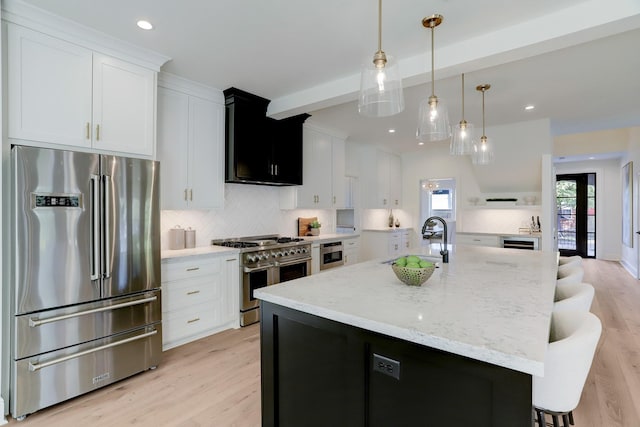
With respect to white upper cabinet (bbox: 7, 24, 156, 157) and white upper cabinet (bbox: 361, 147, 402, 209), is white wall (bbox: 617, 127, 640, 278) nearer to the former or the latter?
white upper cabinet (bbox: 361, 147, 402, 209)

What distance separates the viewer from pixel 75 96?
2.38 m

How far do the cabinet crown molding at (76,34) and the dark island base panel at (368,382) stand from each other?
2.36 m

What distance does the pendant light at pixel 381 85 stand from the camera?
5.80 ft

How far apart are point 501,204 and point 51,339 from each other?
6.50 metres

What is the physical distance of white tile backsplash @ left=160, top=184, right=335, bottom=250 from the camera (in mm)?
3666

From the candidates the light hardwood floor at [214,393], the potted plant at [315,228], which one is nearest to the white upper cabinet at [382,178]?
the potted plant at [315,228]

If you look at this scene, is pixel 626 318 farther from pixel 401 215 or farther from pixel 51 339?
pixel 51 339

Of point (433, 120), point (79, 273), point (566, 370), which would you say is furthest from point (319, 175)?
point (566, 370)

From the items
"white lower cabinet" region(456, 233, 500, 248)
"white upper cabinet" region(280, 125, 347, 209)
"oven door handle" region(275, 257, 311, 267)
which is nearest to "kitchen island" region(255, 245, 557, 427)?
"oven door handle" region(275, 257, 311, 267)

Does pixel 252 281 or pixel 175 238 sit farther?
pixel 252 281

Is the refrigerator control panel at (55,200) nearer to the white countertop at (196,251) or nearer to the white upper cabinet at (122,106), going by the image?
the white upper cabinet at (122,106)

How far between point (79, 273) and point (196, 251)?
1.20m

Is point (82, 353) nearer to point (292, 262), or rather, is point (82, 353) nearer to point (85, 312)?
point (85, 312)

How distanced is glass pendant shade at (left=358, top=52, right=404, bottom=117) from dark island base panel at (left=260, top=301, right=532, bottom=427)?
1.23 meters
